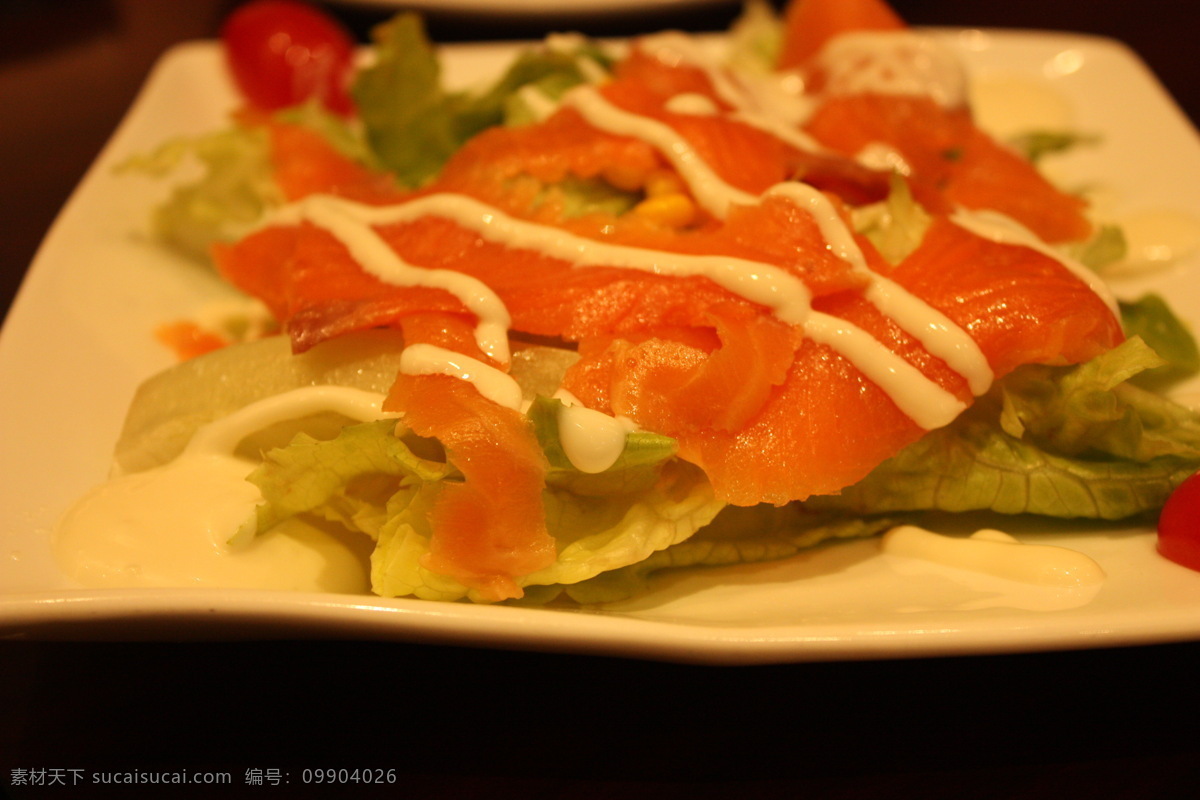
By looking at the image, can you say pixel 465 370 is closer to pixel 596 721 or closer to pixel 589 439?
pixel 589 439

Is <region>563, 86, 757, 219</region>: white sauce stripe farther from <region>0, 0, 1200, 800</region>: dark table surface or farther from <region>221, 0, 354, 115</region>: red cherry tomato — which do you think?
<region>221, 0, 354, 115</region>: red cherry tomato

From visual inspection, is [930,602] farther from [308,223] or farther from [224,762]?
[308,223]

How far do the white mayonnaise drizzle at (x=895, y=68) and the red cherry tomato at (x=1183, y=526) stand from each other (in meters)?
1.59

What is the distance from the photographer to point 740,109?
9.11 feet

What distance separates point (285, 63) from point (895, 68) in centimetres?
212

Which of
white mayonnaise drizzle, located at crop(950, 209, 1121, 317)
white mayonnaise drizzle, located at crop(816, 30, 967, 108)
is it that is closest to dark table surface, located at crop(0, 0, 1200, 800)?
white mayonnaise drizzle, located at crop(950, 209, 1121, 317)

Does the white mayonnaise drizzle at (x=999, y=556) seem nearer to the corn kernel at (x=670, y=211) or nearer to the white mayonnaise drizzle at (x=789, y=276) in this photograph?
the white mayonnaise drizzle at (x=789, y=276)

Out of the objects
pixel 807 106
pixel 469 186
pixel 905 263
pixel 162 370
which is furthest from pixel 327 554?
pixel 807 106

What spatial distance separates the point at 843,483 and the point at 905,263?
544 millimetres

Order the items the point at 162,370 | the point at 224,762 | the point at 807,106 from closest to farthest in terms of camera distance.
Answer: the point at 224,762 → the point at 162,370 → the point at 807,106

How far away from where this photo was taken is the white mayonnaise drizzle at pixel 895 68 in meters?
3.02

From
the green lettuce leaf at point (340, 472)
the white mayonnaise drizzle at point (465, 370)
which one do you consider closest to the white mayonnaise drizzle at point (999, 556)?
the white mayonnaise drizzle at point (465, 370)

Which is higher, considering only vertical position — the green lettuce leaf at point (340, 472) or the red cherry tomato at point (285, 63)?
the red cherry tomato at point (285, 63)

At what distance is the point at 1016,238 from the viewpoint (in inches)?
84.2
